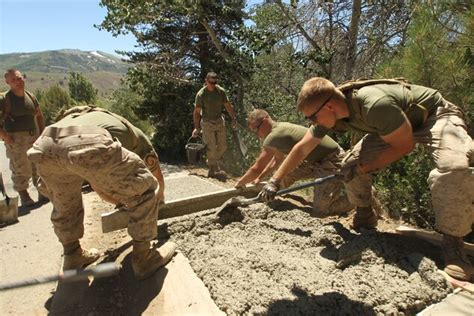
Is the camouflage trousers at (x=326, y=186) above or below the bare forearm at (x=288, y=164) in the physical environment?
below

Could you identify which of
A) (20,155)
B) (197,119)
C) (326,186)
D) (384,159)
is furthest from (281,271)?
(197,119)

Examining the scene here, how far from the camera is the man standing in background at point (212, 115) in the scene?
6.39 m

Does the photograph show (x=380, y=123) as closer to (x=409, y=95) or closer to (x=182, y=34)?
(x=409, y=95)

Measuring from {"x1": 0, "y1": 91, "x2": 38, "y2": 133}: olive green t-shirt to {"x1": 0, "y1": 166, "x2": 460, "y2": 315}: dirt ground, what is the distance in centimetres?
208

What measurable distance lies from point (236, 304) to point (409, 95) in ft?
6.04

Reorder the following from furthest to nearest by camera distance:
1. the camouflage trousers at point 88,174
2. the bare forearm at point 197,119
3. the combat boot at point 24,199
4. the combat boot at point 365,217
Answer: the bare forearm at point 197,119 < the combat boot at point 24,199 < the combat boot at point 365,217 < the camouflage trousers at point 88,174

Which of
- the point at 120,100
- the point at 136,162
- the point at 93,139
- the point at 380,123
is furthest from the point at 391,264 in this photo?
the point at 120,100

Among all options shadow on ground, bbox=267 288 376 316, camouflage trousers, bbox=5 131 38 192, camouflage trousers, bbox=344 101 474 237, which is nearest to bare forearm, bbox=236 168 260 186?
camouflage trousers, bbox=344 101 474 237

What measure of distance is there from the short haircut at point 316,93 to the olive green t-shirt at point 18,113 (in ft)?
13.3

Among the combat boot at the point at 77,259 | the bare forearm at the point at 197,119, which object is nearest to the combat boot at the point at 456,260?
the combat boot at the point at 77,259

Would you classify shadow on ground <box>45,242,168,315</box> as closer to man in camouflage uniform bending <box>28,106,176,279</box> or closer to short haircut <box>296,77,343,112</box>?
man in camouflage uniform bending <box>28,106,176,279</box>

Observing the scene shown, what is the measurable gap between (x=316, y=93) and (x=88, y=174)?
5.11 feet

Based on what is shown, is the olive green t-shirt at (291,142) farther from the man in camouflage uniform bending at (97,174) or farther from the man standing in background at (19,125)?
the man standing in background at (19,125)

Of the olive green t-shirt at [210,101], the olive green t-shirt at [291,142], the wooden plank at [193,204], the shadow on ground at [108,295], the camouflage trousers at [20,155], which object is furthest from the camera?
the olive green t-shirt at [210,101]
